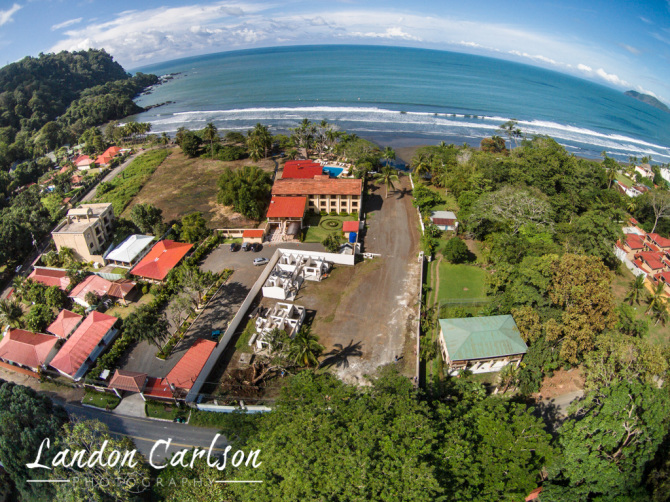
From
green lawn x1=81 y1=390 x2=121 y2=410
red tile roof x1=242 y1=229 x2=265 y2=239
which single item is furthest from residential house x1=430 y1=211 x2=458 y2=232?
green lawn x1=81 y1=390 x2=121 y2=410

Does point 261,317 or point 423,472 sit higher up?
point 423,472

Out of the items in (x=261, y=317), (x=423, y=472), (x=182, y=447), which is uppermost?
(x=423, y=472)

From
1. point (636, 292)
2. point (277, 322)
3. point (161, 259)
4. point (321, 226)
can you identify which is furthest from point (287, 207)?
point (636, 292)

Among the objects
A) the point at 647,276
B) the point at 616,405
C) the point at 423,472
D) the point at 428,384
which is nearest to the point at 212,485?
the point at 423,472

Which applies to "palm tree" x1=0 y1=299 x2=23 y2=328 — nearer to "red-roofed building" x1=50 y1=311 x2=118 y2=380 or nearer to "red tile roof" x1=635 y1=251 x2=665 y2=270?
"red-roofed building" x1=50 y1=311 x2=118 y2=380

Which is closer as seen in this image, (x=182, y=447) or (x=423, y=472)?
(x=423, y=472)

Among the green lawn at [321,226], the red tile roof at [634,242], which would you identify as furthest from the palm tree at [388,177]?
the red tile roof at [634,242]

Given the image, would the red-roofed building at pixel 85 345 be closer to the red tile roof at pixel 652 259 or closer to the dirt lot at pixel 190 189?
the dirt lot at pixel 190 189

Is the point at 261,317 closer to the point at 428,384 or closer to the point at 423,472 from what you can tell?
the point at 428,384
